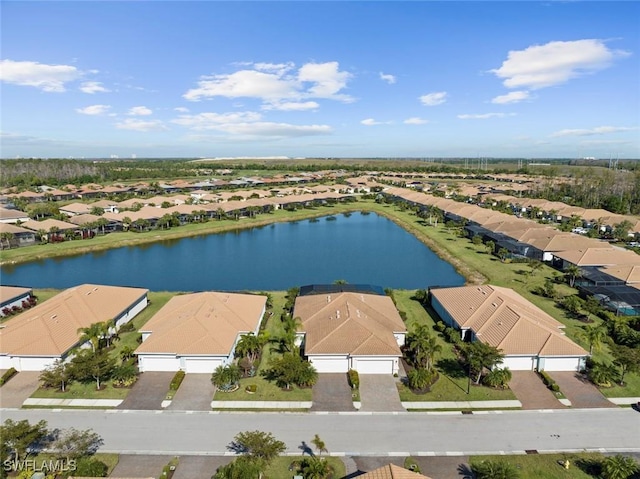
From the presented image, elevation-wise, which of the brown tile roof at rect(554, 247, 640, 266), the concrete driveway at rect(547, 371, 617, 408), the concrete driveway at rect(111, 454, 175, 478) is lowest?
the concrete driveway at rect(111, 454, 175, 478)

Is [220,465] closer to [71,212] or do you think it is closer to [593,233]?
[593,233]

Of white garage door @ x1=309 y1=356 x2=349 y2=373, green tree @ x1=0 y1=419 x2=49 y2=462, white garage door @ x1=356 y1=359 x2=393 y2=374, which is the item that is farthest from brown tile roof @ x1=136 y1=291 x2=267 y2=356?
white garage door @ x1=356 y1=359 x2=393 y2=374

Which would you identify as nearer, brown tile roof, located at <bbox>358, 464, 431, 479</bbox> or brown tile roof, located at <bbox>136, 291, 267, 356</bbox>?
brown tile roof, located at <bbox>358, 464, 431, 479</bbox>

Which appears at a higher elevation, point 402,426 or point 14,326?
point 14,326

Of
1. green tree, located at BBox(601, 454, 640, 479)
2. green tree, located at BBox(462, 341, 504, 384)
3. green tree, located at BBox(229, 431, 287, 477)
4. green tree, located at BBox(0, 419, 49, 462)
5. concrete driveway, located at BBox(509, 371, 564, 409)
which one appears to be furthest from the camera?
green tree, located at BBox(462, 341, 504, 384)

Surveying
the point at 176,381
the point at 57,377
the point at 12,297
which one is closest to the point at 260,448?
the point at 176,381

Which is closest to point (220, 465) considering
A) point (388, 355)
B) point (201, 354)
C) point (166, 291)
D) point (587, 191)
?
point (201, 354)

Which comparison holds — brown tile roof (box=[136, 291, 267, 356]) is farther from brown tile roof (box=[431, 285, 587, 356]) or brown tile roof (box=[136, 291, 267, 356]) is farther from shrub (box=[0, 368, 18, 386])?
brown tile roof (box=[431, 285, 587, 356])
